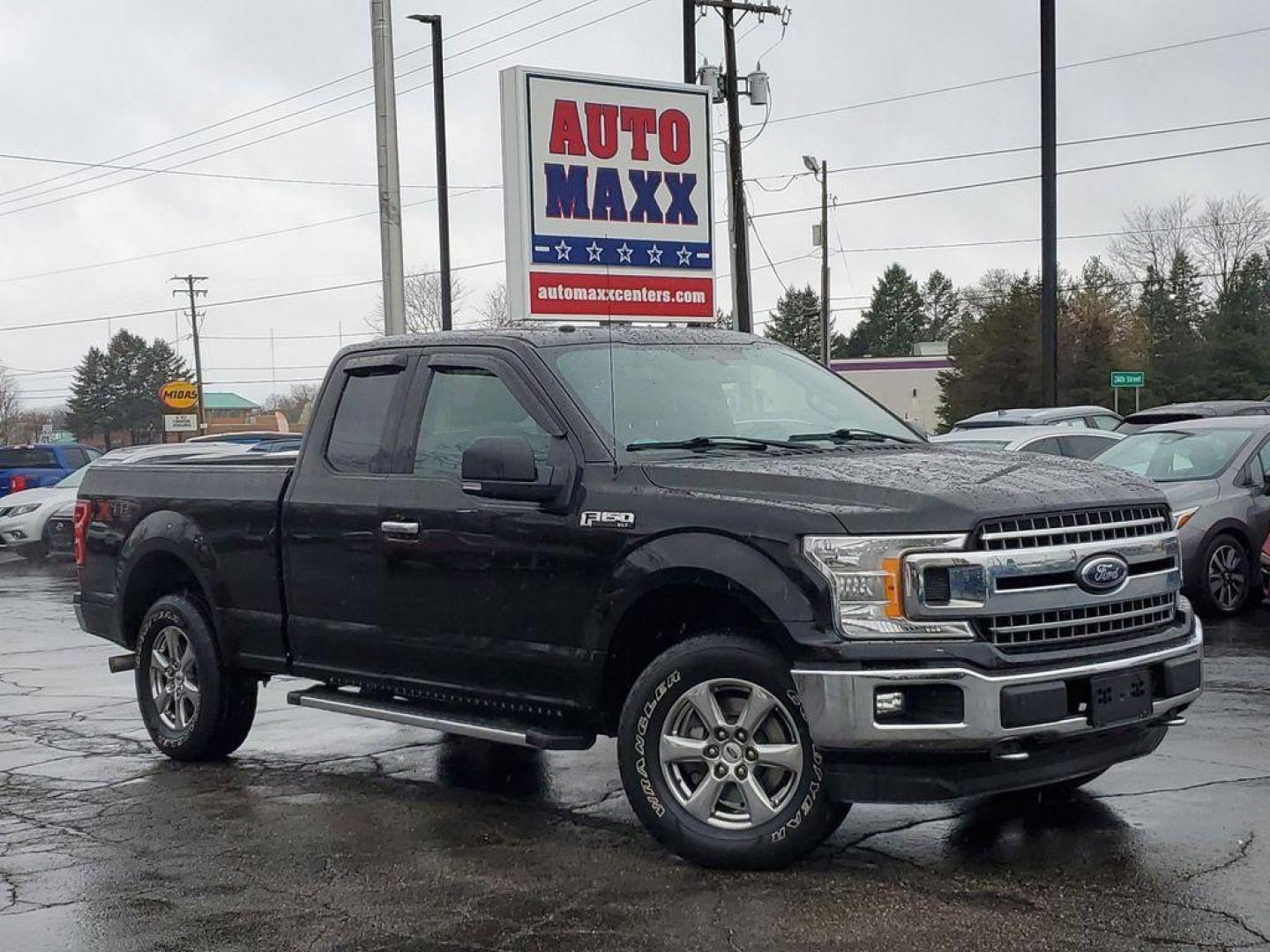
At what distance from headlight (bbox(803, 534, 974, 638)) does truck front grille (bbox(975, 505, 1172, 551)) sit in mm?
145

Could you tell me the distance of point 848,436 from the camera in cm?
661

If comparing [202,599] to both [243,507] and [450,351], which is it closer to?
[243,507]

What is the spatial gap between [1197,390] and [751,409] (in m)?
57.4

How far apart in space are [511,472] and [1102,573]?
7.22 ft

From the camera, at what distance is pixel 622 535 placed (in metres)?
5.93

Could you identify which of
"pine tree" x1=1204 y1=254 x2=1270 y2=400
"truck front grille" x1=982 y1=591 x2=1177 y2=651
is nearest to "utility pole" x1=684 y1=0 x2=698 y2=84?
"truck front grille" x1=982 y1=591 x2=1177 y2=651

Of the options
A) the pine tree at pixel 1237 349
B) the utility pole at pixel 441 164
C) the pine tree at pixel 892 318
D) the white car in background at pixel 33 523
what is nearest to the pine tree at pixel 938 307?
the pine tree at pixel 892 318

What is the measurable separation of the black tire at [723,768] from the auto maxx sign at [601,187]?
11.0 meters

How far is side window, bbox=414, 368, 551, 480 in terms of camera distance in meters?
6.67

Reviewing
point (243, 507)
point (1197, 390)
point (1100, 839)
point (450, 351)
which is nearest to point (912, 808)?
point (1100, 839)

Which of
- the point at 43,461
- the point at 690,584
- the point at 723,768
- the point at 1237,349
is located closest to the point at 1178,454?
the point at 690,584

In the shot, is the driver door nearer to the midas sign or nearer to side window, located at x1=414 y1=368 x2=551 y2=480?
side window, located at x1=414 y1=368 x2=551 y2=480

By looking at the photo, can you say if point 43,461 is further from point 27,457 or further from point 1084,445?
point 1084,445

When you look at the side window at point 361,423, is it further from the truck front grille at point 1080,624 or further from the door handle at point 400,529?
the truck front grille at point 1080,624
